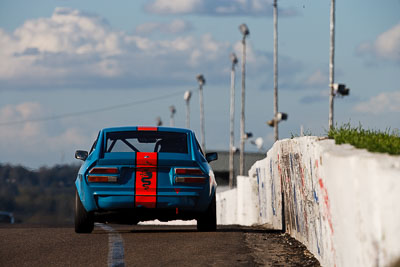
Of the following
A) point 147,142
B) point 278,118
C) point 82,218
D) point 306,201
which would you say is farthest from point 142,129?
point 278,118

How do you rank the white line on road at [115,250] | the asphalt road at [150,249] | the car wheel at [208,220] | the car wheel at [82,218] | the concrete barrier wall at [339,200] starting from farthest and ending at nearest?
the car wheel at [208,220] < the car wheel at [82,218] < the asphalt road at [150,249] < the white line on road at [115,250] < the concrete barrier wall at [339,200]

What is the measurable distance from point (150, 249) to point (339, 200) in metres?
3.60

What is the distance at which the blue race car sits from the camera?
39.7ft

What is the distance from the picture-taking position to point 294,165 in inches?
443

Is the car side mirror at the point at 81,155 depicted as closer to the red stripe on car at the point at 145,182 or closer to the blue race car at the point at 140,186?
the blue race car at the point at 140,186

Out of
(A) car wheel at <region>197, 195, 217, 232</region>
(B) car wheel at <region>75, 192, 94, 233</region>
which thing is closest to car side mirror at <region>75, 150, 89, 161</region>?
(B) car wheel at <region>75, 192, 94, 233</region>

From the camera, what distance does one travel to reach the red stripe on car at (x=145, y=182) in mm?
12086

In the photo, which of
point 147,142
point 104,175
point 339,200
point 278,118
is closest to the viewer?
point 339,200

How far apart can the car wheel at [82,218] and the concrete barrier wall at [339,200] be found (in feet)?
8.92

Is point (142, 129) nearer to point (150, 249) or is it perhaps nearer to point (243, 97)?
point (150, 249)

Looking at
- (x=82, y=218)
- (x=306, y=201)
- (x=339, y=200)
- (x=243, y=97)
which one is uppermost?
(x=243, y=97)

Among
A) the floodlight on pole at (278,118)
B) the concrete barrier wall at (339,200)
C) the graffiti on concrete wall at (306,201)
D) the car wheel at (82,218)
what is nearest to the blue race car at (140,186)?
the car wheel at (82,218)

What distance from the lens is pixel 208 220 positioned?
42.3 feet

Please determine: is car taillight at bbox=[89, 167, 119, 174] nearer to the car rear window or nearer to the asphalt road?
the car rear window
